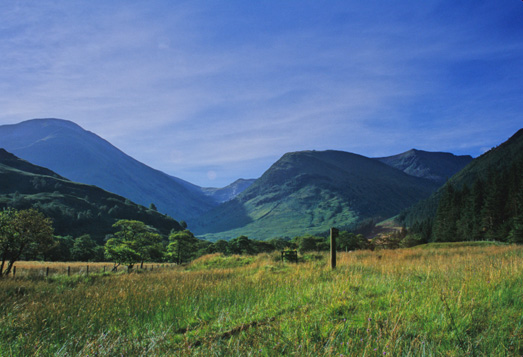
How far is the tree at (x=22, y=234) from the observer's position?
23.5 meters

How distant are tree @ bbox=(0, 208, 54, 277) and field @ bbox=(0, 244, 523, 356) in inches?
800

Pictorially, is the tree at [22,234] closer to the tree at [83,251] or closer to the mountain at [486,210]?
the tree at [83,251]

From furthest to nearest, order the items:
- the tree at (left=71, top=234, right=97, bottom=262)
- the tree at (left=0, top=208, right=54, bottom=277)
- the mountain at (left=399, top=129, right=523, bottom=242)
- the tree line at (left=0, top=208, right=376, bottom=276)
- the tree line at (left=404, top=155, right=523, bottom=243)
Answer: the tree at (left=71, top=234, right=97, bottom=262) → the mountain at (left=399, top=129, right=523, bottom=242) → the tree line at (left=404, top=155, right=523, bottom=243) → the tree line at (left=0, top=208, right=376, bottom=276) → the tree at (left=0, top=208, right=54, bottom=277)

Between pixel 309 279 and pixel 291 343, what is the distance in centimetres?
578

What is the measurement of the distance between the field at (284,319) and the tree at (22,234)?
20.3m

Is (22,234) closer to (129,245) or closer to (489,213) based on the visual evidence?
(129,245)

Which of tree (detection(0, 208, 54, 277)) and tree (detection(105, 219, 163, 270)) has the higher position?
tree (detection(0, 208, 54, 277))

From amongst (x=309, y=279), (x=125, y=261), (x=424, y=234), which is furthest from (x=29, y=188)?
(x=309, y=279)

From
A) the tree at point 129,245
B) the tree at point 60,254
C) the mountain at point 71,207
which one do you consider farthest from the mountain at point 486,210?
the mountain at point 71,207

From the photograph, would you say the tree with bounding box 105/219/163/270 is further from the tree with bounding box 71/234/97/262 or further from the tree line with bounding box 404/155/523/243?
the tree line with bounding box 404/155/523/243

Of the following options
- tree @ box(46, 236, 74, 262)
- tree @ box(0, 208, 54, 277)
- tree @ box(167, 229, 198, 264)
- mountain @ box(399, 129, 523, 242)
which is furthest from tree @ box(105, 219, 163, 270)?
mountain @ box(399, 129, 523, 242)

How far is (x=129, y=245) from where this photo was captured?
41.7 m

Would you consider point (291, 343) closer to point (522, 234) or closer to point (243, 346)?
point (243, 346)

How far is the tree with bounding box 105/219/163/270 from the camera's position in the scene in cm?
3791
